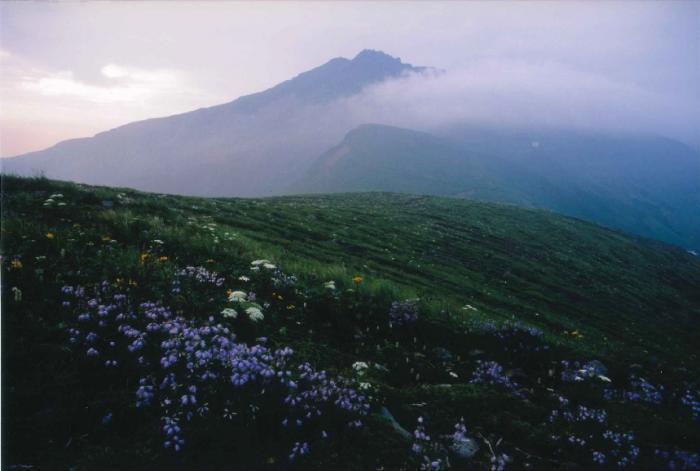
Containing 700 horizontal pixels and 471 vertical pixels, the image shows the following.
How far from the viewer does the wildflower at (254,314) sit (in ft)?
21.6

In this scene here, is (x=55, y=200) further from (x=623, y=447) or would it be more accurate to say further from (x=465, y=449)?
(x=623, y=447)

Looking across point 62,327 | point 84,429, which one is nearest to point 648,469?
point 84,429

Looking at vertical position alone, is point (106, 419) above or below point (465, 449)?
above

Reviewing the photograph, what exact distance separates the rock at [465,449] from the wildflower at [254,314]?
3644 millimetres

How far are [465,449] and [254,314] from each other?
388 centimetres

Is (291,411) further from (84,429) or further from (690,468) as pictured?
(690,468)

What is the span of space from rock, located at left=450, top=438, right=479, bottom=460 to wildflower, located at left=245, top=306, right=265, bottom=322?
3644mm

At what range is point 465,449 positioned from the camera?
4.70 metres

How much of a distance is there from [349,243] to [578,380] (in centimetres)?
2029

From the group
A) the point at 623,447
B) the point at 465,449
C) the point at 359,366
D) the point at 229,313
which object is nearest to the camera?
the point at 465,449

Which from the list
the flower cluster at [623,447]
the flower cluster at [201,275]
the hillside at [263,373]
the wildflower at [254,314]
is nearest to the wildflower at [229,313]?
the hillside at [263,373]

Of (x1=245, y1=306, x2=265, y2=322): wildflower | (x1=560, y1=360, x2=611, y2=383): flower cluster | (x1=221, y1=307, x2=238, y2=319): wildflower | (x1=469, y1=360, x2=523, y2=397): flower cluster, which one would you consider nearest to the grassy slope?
(x1=560, y1=360, x2=611, y2=383): flower cluster

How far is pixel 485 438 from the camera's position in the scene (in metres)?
5.04

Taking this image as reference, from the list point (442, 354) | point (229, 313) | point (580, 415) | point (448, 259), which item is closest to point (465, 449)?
point (580, 415)
